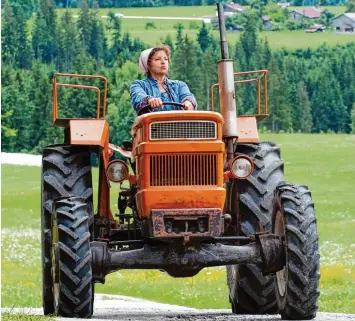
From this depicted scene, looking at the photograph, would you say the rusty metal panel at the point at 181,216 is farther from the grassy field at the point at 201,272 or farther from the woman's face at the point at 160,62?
the grassy field at the point at 201,272

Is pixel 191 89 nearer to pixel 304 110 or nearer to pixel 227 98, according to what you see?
pixel 304 110

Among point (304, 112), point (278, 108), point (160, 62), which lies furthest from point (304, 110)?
point (160, 62)

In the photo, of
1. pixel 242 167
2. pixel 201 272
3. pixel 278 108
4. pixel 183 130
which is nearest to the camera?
pixel 183 130

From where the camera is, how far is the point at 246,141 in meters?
14.3

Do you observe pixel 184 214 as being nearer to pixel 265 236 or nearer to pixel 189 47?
pixel 265 236

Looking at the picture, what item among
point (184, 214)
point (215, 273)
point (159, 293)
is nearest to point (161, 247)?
point (184, 214)

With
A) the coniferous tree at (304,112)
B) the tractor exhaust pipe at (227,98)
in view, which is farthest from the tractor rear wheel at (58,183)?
the coniferous tree at (304,112)

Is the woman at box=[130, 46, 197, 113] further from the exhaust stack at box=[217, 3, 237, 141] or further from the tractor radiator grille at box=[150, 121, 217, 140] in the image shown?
the tractor radiator grille at box=[150, 121, 217, 140]

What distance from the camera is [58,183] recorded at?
13844mm

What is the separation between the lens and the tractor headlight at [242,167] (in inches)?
513

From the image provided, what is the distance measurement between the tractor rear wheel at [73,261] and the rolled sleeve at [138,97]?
1.25m

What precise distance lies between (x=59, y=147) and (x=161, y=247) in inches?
68.0

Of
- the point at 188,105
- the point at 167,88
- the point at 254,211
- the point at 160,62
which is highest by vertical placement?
the point at 160,62

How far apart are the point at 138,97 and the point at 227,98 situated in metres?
0.84
